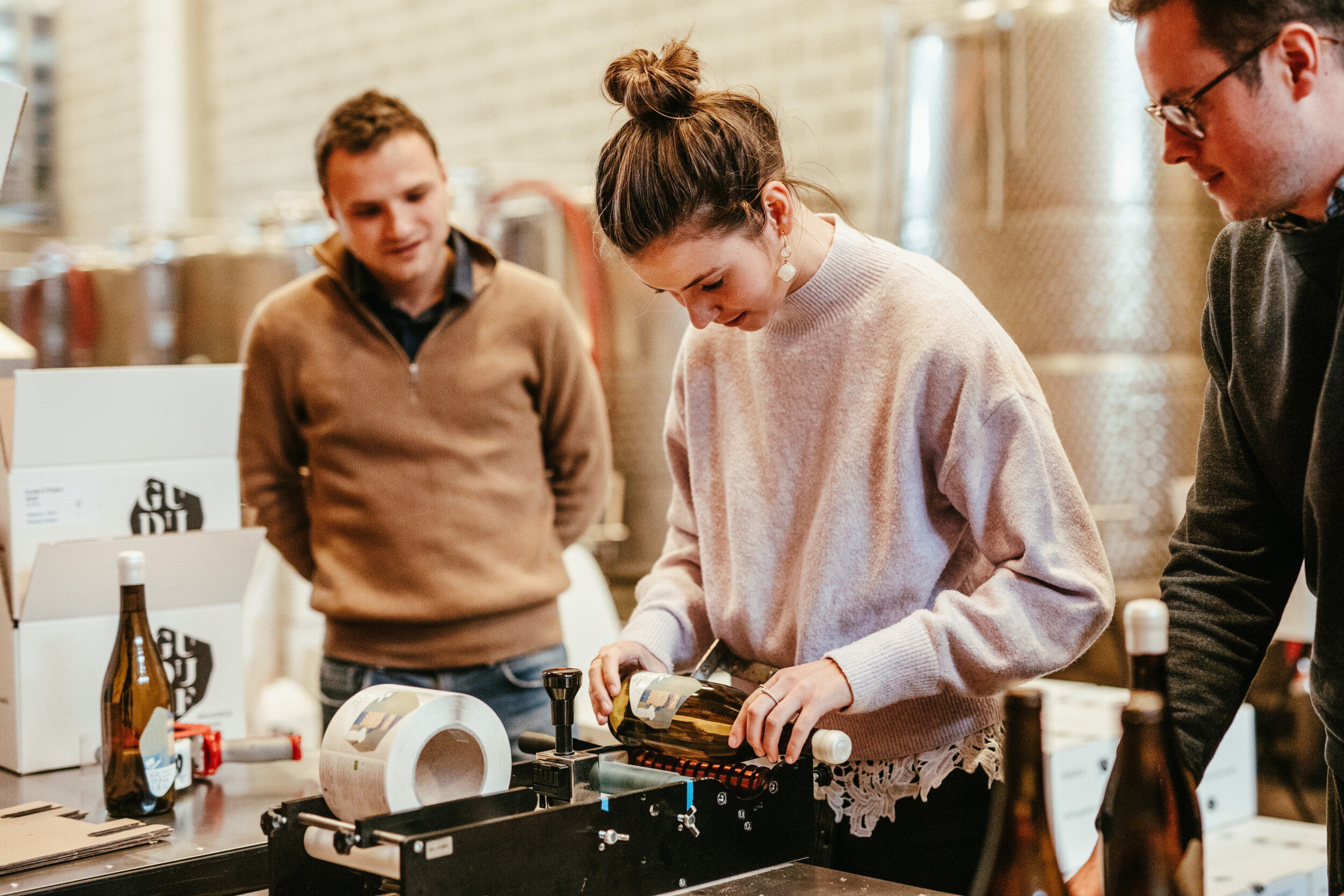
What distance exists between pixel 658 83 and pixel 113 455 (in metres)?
1.04

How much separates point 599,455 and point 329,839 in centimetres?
158

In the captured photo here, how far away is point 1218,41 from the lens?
113 centimetres

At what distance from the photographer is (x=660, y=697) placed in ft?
4.39

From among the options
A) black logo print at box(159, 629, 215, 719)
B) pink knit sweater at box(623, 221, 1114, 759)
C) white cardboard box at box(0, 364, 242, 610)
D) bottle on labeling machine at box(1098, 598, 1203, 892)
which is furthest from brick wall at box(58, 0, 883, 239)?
bottle on labeling machine at box(1098, 598, 1203, 892)

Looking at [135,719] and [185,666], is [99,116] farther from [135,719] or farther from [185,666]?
[135,719]

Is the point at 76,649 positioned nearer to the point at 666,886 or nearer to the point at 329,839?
the point at 329,839

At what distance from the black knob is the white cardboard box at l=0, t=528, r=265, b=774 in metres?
0.82

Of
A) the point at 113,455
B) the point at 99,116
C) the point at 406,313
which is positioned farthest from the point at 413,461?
the point at 99,116

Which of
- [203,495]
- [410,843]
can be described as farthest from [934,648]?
[203,495]

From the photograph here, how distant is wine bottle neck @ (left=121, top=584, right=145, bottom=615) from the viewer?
1636mm

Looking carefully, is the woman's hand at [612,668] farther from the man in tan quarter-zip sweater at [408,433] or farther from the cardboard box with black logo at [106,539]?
the man in tan quarter-zip sweater at [408,433]

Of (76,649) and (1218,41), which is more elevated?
(1218,41)

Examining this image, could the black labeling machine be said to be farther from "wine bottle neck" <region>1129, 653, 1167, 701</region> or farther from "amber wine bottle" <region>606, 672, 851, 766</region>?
"wine bottle neck" <region>1129, 653, 1167, 701</region>

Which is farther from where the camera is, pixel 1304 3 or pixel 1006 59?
pixel 1006 59
